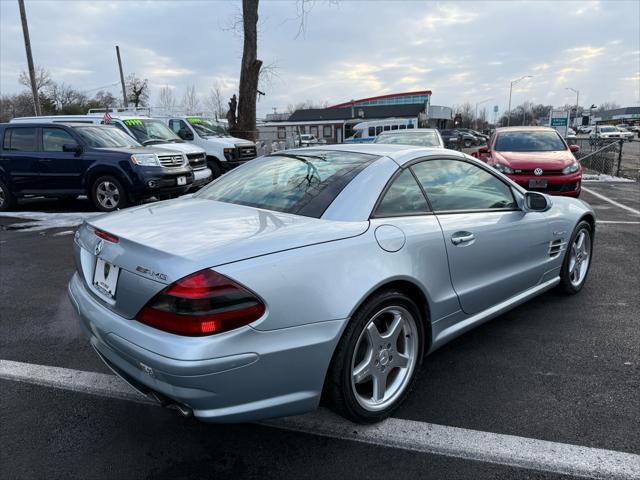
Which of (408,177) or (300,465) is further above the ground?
(408,177)

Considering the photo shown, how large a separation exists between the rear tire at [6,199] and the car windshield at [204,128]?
19.1ft

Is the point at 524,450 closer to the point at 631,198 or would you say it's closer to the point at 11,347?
the point at 11,347

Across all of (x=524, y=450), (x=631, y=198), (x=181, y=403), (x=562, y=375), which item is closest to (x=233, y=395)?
(x=181, y=403)

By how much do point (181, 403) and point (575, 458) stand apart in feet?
6.28

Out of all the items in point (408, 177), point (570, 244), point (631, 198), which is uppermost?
point (408, 177)

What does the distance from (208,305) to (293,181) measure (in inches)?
50.2

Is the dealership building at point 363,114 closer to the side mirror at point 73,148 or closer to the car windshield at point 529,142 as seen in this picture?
the car windshield at point 529,142

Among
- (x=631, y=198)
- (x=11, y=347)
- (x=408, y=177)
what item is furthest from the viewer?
(x=631, y=198)

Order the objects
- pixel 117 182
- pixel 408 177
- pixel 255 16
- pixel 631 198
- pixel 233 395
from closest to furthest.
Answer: pixel 233 395
pixel 408 177
pixel 117 182
pixel 631 198
pixel 255 16

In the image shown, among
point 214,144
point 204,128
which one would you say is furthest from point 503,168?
point 204,128

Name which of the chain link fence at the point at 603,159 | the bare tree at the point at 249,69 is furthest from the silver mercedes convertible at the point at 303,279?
the chain link fence at the point at 603,159

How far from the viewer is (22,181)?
9422mm

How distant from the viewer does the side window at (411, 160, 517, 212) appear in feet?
10.3

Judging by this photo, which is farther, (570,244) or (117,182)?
(117,182)
